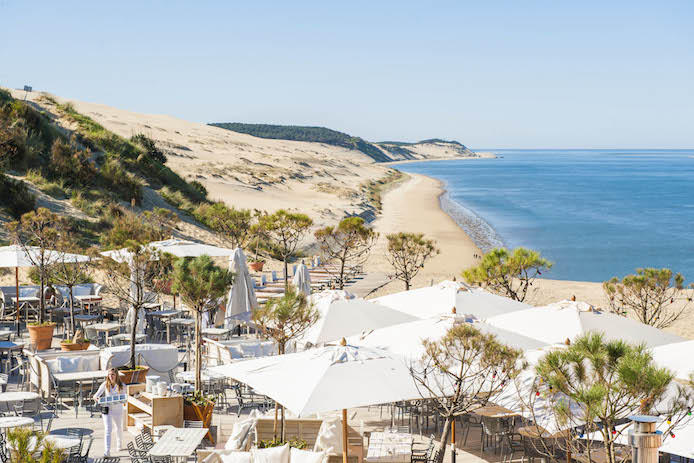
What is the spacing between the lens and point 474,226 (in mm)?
52219

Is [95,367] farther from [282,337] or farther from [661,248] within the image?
[661,248]

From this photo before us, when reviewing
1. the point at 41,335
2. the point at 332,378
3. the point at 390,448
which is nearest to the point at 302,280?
the point at 41,335

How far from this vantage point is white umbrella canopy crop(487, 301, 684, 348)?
10.9 meters

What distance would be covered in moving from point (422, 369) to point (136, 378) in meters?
5.24

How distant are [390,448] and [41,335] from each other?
803 centimetres

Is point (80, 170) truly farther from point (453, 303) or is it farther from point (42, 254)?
point (453, 303)

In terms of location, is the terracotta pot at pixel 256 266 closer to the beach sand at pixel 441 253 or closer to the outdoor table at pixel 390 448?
the beach sand at pixel 441 253

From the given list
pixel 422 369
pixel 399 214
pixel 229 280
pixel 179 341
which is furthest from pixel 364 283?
pixel 399 214

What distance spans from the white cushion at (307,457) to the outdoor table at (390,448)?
1.16 meters

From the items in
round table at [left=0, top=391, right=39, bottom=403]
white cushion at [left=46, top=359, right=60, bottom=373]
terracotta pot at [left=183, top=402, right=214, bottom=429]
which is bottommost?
terracotta pot at [left=183, top=402, right=214, bottom=429]

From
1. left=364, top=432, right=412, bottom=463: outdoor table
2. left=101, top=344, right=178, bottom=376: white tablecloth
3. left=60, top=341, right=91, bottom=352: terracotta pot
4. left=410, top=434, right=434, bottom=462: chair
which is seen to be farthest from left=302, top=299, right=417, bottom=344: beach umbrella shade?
left=60, top=341, right=91, bottom=352: terracotta pot

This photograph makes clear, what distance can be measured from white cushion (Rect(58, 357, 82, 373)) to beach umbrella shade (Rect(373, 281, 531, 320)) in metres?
5.56

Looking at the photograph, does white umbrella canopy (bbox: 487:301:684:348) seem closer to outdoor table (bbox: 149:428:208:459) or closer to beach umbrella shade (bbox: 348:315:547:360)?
beach umbrella shade (bbox: 348:315:547:360)

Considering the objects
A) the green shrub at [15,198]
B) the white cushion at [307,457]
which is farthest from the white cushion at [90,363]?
the green shrub at [15,198]
